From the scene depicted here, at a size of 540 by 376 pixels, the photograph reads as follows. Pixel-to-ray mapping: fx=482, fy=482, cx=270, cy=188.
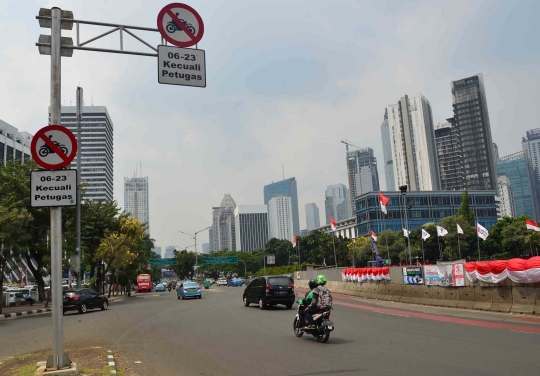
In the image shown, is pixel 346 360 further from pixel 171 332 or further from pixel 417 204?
pixel 417 204

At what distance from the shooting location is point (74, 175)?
8.45m

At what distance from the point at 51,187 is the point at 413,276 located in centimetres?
2017

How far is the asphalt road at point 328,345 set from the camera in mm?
8734

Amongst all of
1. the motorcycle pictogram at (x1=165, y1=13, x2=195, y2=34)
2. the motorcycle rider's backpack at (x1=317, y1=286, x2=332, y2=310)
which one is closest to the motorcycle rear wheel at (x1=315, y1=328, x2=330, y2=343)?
the motorcycle rider's backpack at (x1=317, y1=286, x2=332, y2=310)

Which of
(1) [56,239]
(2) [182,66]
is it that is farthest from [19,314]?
(2) [182,66]

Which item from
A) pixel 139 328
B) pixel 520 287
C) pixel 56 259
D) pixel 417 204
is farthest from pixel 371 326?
pixel 417 204

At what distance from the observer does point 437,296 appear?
22109 mm

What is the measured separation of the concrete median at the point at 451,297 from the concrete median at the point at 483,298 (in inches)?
51.5

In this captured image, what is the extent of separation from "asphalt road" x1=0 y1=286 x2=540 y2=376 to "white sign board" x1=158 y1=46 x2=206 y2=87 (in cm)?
557

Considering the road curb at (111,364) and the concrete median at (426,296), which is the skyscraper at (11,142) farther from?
the road curb at (111,364)

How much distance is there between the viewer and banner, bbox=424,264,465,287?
20562mm

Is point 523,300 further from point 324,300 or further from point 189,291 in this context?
point 189,291

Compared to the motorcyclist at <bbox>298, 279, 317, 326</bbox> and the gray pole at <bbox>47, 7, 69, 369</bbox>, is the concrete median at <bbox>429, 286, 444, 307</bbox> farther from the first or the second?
the gray pole at <bbox>47, 7, 69, 369</bbox>

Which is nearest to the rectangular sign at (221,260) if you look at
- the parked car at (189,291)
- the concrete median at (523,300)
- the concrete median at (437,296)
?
the parked car at (189,291)
